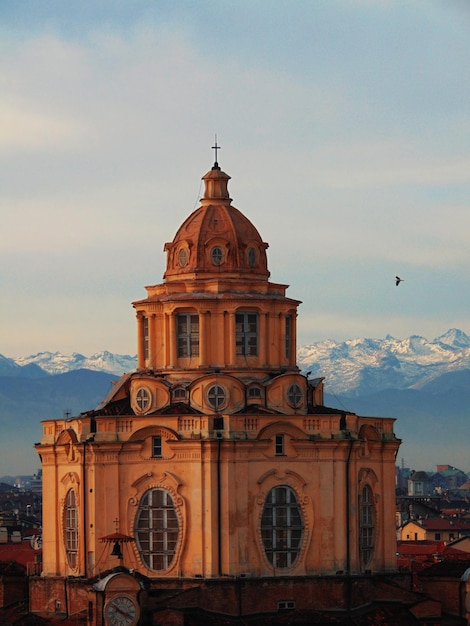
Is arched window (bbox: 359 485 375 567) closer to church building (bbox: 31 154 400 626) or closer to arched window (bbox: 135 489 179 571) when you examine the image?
church building (bbox: 31 154 400 626)

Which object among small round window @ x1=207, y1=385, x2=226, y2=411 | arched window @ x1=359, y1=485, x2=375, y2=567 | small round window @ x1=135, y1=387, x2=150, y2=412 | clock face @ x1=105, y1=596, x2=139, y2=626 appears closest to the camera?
clock face @ x1=105, y1=596, x2=139, y2=626

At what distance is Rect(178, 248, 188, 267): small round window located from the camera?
11894 cm

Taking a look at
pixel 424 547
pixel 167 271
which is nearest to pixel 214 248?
pixel 167 271

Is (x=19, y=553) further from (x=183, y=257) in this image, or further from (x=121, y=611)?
(x=121, y=611)

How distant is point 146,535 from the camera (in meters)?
113

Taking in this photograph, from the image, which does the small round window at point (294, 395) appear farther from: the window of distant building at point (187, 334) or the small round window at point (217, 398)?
the window of distant building at point (187, 334)

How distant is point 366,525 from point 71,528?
50.2 ft

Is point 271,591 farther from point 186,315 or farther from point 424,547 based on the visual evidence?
point 424,547

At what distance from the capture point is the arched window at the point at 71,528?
4537 inches

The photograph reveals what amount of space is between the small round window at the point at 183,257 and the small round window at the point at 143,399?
758 cm

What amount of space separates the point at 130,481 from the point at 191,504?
11.4 ft

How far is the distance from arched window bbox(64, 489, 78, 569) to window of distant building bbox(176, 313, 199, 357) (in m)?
9.34

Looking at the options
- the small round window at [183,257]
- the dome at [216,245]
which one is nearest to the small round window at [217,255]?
the dome at [216,245]

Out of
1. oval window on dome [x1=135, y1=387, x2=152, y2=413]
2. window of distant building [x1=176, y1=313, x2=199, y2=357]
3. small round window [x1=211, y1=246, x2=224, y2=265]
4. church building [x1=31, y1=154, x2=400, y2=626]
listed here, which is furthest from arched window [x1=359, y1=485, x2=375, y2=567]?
small round window [x1=211, y1=246, x2=224, y2=265]
